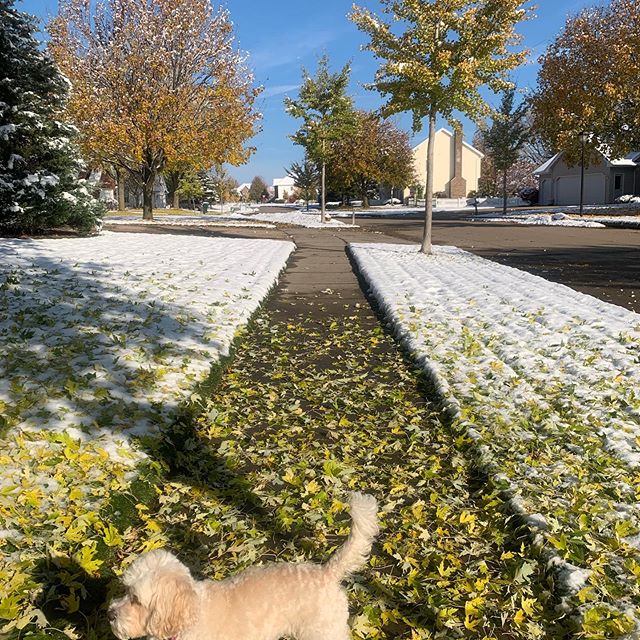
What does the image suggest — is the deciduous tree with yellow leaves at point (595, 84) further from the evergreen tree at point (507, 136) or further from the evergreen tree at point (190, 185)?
the evergreen tree at point (190, 185)

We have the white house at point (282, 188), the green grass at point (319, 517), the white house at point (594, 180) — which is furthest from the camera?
the white house at point (282, 188)

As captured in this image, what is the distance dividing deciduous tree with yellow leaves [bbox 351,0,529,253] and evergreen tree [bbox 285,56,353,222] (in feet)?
55.6

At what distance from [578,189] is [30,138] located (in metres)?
51.9

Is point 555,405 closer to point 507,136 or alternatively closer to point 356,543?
point 356,543

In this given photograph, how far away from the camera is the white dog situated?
6.07 ft

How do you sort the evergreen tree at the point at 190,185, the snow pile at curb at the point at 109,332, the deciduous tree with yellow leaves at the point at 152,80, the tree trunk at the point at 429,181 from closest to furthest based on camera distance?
the snow pile at curb at the point at 109,332
the tree trunk at the point at 429,181
the deciduous tree with yellow leaves at the point at 152,80
the evergreen tree at the point at 190,185

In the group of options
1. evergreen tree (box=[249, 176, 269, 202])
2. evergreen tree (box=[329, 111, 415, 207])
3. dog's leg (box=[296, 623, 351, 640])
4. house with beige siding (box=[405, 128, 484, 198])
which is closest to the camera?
dog's leg (box=[296, 623, 351, 640])

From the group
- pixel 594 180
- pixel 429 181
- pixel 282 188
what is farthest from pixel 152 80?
pixel 282 188

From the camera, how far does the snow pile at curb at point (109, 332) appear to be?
4.40m

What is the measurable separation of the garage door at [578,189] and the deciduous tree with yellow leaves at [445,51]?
45.7m

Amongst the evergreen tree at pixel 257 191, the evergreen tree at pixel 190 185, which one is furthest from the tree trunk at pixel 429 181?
the evergreen tree at pixel 257 191

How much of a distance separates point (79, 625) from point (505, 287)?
9.28 meters

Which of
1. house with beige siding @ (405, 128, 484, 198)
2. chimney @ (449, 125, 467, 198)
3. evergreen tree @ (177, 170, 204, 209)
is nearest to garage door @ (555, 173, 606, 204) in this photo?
chimney @ (449, 125, 467, 198)

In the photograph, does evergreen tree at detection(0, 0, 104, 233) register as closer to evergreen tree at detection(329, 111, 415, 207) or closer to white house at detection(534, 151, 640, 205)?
white house at detection(534, 151, 640, 205)
